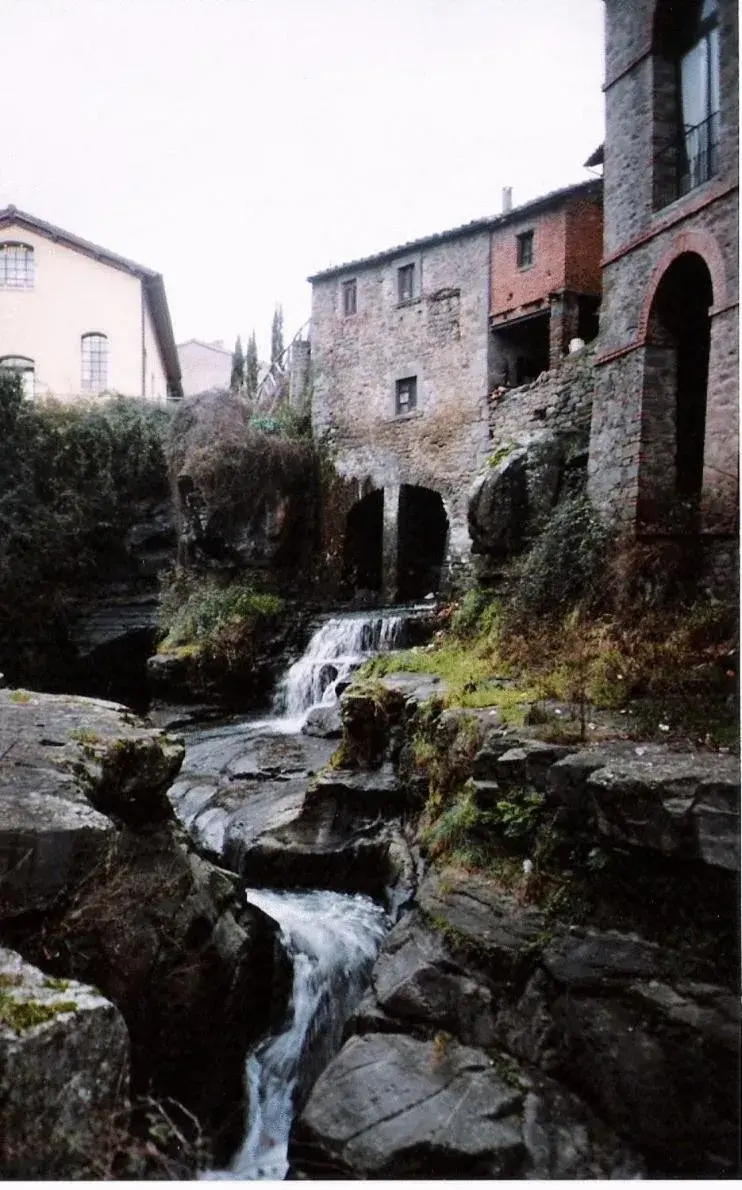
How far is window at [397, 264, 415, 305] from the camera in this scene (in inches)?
757

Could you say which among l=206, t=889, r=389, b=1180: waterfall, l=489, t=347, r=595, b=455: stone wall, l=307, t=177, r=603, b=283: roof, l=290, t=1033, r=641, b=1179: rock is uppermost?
l=307, t=177, r=603, b=283: roof

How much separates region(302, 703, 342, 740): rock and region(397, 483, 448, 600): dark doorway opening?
7613mm

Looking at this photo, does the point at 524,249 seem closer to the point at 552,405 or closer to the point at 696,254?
the point at 552,405

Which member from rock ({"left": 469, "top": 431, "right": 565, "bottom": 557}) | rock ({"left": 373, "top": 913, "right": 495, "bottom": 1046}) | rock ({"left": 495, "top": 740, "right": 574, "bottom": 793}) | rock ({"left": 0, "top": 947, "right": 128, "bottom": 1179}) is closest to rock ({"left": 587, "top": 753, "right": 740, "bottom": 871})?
rock ({"left": 495, "top": 740, "right": 574, "bottom": 793})

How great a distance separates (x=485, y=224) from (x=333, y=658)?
11.2 meters

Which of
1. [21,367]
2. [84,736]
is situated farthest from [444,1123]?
[21,367]

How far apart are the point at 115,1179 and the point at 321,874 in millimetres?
4037

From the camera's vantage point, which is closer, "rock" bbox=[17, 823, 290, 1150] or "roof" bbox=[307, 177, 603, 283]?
"rock" bbox=[17, 823, 290, 1150]

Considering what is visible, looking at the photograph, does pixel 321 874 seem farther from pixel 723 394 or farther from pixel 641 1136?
pixel 723 394

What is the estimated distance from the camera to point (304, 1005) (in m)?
5.53

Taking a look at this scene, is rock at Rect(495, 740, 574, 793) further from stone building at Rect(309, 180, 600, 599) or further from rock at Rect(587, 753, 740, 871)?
stone building at Rect(309, 180, 600, 599)

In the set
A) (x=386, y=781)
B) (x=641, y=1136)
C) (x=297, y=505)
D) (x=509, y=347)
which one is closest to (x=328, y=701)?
(x=386, y=781)

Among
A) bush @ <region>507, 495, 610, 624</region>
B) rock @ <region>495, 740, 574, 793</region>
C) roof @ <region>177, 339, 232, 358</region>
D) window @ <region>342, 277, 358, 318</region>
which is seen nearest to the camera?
rock @ <region>495, 740, 574, 793</region>

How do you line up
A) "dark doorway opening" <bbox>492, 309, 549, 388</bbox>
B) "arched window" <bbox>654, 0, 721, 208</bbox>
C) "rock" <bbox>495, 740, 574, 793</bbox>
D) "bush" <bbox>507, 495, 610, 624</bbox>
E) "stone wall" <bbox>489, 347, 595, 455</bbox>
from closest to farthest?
"rock" <bbox>495, 740, 574, 793</bbox> → "arched window" <bbox>654, 0, 721, 208</bbox> → "bush" <bbox>507, 495, 610, 624</bbox> → "stone wall" <bbox>489, 347, 595, 455</bbox> → "dark doorway opening" <bbox>492, 309, 549, 388</bbox>
